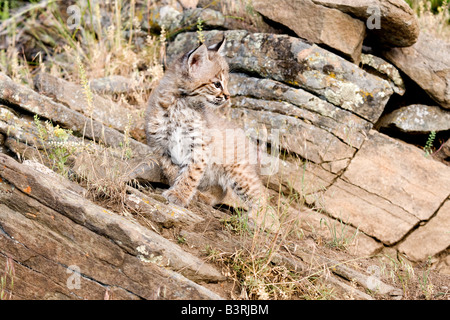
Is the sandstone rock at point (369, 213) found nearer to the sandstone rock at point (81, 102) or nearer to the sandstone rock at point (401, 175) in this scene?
the sandstone rock at point (401, 175)

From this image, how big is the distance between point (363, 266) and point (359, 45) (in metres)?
3.27

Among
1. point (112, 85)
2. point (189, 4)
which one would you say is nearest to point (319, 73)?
point (112, 85)

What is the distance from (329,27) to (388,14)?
762 millimetres

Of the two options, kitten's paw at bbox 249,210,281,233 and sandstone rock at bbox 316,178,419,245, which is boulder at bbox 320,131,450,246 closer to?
sandstone rock at bbox 316,178,419,245

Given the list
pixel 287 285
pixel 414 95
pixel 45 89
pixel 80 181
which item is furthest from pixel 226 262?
pixel 414 95

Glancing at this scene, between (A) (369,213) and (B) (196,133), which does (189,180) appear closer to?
(B) (196,133)

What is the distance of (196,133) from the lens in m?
5.30

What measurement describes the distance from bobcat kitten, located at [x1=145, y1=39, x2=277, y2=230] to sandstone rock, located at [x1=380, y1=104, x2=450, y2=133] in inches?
87.3

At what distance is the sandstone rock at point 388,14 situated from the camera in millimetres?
6242

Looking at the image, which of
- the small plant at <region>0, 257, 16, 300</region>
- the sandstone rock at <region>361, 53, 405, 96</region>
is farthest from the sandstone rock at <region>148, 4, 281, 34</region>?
the small plant at <region>0, 257, 16, 300</region>

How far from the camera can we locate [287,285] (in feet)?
12.7

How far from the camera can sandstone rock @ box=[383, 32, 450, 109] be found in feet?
21.3
